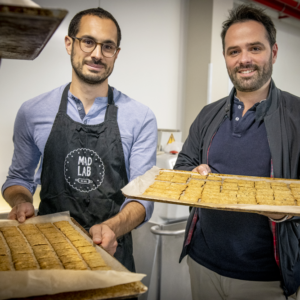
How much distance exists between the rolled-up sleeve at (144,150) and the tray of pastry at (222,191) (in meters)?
0.06

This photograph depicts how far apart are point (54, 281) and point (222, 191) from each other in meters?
1.03

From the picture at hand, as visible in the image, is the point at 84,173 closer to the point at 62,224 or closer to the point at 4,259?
the point at 62,224

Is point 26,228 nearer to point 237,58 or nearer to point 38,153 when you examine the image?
point 38,153

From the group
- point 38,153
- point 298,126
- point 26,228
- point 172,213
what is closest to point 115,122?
point 38,153

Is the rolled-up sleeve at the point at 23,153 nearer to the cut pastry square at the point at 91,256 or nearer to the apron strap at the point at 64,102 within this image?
the apron strap at the point at 64,102

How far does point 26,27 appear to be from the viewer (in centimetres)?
75

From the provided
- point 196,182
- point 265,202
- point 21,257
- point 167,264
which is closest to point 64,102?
point 196,182

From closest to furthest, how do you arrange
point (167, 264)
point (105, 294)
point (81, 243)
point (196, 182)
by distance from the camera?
point (105, 294)
point (81, 243)
point (196, 182)
point (167, 264)

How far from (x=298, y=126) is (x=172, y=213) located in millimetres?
1572

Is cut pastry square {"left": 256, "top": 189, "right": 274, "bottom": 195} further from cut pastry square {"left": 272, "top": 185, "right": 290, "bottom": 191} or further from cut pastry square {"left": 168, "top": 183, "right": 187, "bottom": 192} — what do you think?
cut pastry square {"left": 168, "top": 183, "right": 187, "bottom": 192}

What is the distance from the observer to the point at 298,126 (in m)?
1.79

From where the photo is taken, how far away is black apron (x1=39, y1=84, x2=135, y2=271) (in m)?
1.78

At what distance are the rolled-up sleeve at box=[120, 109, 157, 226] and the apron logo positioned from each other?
0.19 metres

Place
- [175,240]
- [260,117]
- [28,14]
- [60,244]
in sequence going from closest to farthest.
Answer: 1. [28,14]
2. [60,244]
3. [260,117]
4. [175,240]
